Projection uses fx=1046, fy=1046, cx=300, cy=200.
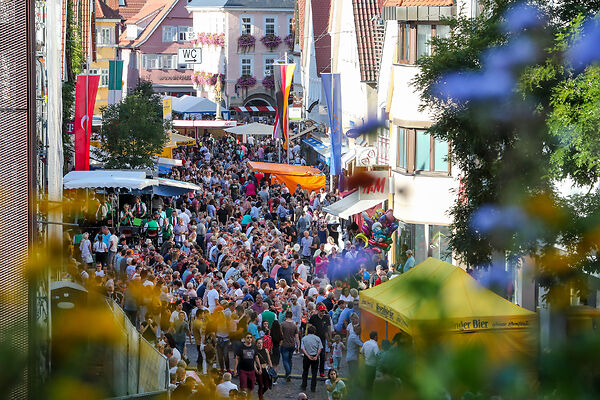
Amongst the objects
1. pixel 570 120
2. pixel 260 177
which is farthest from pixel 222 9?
pixel 570 120

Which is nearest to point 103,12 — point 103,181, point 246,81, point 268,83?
point 246,81

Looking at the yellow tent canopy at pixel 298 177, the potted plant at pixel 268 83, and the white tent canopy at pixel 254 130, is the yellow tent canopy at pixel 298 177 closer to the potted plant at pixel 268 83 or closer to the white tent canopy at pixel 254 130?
the white tent canopy at pixel 254 130

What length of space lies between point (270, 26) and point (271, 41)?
6.88 feet

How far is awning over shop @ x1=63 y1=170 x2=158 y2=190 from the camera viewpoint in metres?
28.4

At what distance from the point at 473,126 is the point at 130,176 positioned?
19647mm

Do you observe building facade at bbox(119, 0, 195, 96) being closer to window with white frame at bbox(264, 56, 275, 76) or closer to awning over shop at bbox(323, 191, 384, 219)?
window with white frame at bbox(264, 56, 275, 76)

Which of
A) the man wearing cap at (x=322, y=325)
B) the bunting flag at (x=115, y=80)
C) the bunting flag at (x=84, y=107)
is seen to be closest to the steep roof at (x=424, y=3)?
the bunting flag at (x=84, y=107)

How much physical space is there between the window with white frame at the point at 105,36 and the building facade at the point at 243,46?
9464 mm

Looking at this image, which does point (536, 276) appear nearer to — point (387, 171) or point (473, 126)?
point (473, 126)

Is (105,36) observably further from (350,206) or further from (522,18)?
(522,18)

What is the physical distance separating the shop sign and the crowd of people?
52.0 inches

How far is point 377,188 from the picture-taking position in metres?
29.3

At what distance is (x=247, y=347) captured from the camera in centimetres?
1533

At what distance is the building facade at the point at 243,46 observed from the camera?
8500 centimetres
